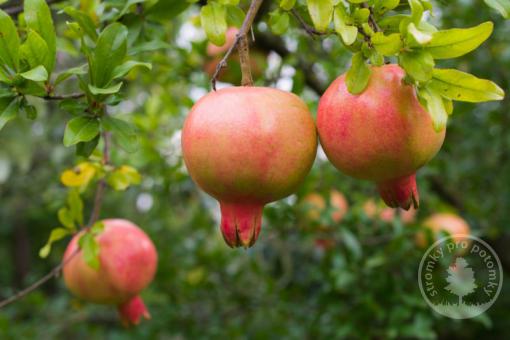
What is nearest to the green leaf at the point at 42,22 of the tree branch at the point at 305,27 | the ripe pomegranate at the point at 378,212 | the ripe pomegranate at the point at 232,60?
the tree branch at the point at 305,27

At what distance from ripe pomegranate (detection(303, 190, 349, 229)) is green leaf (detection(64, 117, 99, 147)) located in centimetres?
109

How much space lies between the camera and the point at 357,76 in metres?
0.71

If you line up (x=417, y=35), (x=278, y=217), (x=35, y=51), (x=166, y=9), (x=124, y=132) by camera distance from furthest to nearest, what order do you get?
(x=278, y=217), (x=166, y=9), (x=124, y=132), (x=35, y=51), (x=417, y=35)

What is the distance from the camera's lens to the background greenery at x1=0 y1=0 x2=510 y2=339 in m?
1.81

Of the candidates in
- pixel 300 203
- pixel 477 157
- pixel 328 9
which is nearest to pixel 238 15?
pixel 328 9

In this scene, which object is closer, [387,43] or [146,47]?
[387,43]

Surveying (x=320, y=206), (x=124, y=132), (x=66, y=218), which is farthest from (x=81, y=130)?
(x=320, y=206)

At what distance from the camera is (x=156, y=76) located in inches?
83.4

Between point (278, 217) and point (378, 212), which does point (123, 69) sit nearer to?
point (278, 217)

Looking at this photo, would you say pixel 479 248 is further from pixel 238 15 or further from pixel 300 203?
pixel 238 15

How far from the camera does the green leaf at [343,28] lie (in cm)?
70

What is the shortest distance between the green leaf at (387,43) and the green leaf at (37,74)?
17.9 inches

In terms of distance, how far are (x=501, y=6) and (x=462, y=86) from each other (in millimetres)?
169

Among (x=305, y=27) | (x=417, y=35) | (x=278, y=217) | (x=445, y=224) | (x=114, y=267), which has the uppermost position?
(x=417, y=35)
